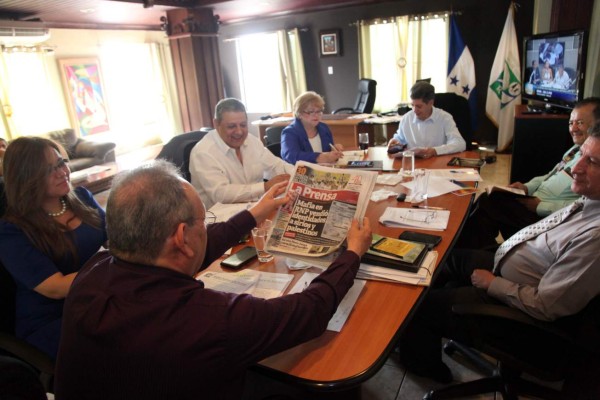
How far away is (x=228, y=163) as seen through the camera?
2400mm

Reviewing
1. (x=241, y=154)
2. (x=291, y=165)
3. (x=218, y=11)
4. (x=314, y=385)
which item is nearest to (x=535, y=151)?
(x=291, y=165)

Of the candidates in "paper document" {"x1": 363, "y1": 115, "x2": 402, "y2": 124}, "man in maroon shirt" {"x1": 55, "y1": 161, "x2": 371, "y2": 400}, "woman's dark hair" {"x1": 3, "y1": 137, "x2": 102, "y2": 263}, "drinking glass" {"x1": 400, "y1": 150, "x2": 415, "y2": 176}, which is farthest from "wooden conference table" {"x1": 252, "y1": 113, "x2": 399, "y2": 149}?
"man in maroon shirt" {"x1": 55, "y1": 161, "x2": 371, "y2": 400}

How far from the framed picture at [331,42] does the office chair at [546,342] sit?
256 inches

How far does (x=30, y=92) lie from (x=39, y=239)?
5777 mm

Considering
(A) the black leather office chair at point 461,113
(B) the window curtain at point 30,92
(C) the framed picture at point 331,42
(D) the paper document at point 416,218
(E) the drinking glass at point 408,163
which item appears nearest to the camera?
(D) the paper document at point 416,218

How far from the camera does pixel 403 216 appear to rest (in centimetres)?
175

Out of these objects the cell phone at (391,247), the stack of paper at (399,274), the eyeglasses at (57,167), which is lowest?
the stack of paper at (399,274)

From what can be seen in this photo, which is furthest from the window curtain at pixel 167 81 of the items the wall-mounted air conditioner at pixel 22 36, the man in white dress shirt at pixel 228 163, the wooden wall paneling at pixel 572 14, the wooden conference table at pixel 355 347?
the wooden conference table at pixel 355 347

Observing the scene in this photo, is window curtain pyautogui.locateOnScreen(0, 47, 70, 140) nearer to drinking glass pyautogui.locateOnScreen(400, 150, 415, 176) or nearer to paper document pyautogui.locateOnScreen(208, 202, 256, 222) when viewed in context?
paper document pyautogui.locateOnScreen(208, 202, 256, 222)

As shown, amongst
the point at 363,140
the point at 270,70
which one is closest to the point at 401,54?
the point at 270,70

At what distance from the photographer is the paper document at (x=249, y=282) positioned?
4.08ft

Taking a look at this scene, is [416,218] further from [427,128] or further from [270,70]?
[270,70]

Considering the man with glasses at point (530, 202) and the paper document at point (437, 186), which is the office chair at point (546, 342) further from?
the man with glasses at point (530, 202)

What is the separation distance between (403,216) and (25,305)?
4.87ft
